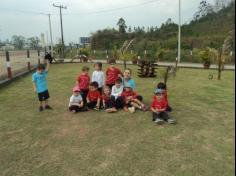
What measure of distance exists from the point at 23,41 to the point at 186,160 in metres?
99.6

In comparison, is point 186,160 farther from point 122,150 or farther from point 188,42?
point 188,42

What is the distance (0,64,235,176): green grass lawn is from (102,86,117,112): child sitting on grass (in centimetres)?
21

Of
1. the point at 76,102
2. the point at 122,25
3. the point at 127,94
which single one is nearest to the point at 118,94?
the point at 127,94

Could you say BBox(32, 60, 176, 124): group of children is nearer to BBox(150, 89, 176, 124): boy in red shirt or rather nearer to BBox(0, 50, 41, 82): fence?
BBox(150, 89, 176, 124): boy in red shirt

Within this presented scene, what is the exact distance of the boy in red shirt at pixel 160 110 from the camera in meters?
5.77

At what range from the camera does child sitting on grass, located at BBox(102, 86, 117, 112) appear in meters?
6.74

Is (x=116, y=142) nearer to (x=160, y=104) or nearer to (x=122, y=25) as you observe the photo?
(x=160, y=104)

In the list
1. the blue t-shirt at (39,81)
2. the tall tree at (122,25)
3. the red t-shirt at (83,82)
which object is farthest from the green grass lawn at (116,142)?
the tall tree at (122,25)

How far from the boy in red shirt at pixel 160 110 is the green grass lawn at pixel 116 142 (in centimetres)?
15

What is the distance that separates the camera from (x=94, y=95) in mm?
7074

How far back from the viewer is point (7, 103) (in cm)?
815

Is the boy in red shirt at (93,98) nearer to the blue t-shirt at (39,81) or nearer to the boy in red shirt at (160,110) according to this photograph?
the blue t-shirt at (39,81)

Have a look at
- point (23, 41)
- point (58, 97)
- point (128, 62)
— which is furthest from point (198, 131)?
point (23, 41)

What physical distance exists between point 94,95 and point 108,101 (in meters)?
0.38
